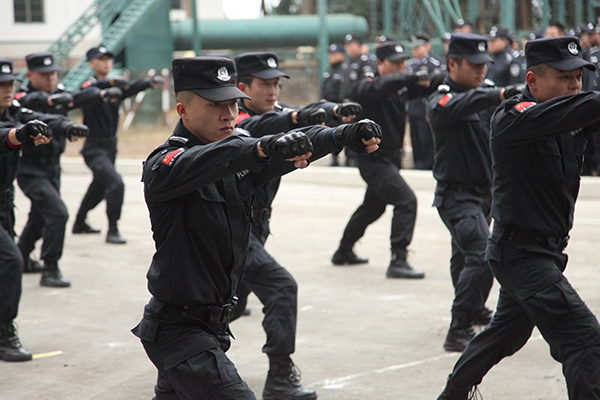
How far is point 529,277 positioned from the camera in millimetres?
3646

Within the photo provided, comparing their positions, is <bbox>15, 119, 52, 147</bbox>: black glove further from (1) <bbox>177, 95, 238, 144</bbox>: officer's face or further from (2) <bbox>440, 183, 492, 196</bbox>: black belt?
(2) <bbox>440, 183, 492, 196</bbox>: black belt

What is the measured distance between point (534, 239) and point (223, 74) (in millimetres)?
1664

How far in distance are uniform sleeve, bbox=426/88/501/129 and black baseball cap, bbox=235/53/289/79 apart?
112 cm

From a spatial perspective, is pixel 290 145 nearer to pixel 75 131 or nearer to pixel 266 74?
pixel 266 74

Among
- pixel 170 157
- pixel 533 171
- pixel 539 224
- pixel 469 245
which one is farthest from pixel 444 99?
pixel 170 157

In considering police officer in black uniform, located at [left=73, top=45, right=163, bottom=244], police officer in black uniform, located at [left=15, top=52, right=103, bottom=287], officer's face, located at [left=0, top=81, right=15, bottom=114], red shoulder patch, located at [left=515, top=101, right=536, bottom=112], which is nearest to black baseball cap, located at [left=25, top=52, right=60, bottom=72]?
police officer in black uniform, located at [left=15, top=52, right=103, bottom=287]

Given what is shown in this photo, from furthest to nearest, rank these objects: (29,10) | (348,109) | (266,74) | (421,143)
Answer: (29,10) < (421,143) < (266,74) < (348,109)

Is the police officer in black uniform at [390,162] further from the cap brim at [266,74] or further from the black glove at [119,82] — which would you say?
the black glove at [119,82]

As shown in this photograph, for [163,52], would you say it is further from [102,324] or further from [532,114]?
[532,114]

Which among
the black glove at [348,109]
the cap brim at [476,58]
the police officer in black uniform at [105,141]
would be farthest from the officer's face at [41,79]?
the cap brim at [476,58]

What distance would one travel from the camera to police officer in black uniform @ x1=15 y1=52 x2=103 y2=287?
7281 mm

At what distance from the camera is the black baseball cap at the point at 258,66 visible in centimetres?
526

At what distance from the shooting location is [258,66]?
5.29 meters

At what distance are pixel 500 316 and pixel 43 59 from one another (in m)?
5.90
